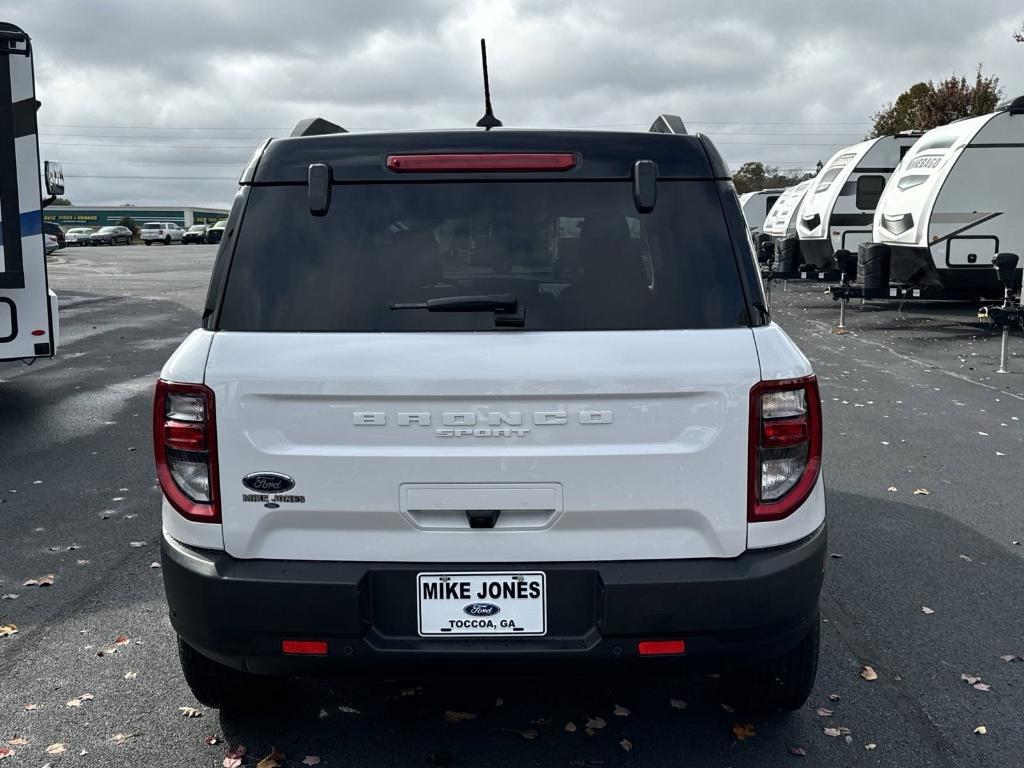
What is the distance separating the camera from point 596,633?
2957 mm

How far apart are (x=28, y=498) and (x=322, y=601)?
4.75 meters

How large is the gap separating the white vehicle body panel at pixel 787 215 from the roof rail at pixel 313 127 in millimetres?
22376

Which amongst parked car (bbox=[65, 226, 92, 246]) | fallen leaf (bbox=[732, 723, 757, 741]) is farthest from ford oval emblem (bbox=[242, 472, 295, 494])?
parked car (bbox=[65, 226, 92, 246])

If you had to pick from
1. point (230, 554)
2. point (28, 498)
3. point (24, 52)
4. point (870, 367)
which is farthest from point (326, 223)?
point (870, 367)

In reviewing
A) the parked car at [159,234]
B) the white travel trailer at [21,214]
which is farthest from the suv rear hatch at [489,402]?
the parked car at [159,234]

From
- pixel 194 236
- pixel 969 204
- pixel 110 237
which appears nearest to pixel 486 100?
pixel 969 204

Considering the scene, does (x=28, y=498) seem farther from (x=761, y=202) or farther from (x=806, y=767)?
(x=761, y=202)

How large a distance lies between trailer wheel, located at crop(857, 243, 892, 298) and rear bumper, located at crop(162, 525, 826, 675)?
→ 53.3 feet

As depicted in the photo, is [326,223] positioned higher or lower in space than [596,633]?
higher

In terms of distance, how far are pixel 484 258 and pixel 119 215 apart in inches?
5359

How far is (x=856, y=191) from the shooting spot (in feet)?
72.0

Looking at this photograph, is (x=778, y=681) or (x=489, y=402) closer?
(x=489, y=402)

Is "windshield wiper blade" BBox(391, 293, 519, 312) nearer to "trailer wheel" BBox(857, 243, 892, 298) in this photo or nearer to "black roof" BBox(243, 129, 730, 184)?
"black roof" BBox(243, 129, 730, 184)

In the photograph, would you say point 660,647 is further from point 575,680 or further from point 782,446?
point 575,680
